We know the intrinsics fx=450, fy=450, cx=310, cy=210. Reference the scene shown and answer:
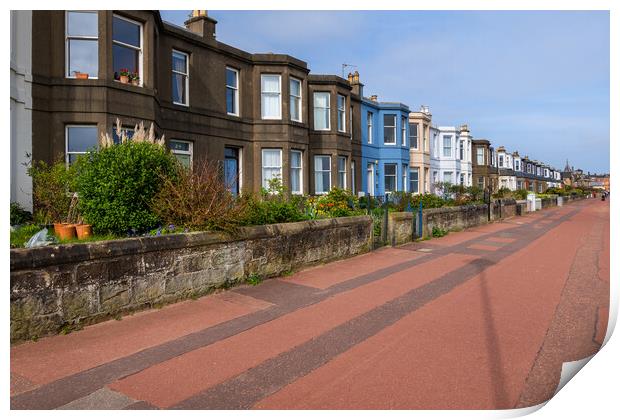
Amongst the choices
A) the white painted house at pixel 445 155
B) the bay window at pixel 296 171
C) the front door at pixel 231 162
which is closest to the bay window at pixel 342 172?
the bay window at pixel 296 171

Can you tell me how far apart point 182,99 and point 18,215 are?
29.7 feet

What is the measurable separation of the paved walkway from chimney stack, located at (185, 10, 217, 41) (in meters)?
13.7

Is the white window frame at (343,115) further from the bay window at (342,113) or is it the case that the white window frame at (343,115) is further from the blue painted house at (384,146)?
the blue painted house at (384,146)

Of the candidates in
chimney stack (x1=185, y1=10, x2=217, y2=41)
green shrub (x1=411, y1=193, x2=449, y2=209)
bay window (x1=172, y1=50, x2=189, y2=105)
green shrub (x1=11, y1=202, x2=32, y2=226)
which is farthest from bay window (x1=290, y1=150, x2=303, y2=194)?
green shrub (x1=11, y1=202, x2=32, y2=226)

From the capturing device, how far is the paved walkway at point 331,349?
4.02m

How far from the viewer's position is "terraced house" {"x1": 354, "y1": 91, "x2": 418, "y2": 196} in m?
30.1

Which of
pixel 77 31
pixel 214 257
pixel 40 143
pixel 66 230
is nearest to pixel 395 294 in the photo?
pixel 214 257

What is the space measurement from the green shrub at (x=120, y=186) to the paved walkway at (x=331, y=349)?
73.1 inches

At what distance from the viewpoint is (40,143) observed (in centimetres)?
1207

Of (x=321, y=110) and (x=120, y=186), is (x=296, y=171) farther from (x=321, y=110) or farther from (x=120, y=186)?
(x=120, y=186)

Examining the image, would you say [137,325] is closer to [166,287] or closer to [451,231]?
[166,287]

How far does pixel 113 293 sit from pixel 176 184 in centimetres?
252

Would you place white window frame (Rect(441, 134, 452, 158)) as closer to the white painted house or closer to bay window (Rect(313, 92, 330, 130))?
the white painted house

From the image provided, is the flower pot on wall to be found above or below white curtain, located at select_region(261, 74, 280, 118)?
below
